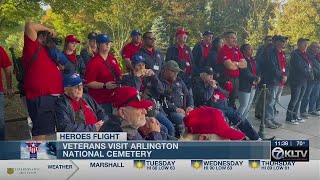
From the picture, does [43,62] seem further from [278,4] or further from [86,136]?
[278,4]

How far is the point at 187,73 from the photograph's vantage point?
131 inches

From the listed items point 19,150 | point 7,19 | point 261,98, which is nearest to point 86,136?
point 19,150

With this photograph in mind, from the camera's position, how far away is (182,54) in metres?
3.09

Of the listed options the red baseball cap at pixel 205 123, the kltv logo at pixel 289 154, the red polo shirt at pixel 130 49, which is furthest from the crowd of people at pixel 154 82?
the red baseball cap at pixel 205 123

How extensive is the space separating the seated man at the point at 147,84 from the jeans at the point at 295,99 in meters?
1.02

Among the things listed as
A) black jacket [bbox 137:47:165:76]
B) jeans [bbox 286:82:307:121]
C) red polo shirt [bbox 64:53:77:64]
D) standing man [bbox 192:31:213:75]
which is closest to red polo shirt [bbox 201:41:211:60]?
standing man [bbox 192:31:213:75]

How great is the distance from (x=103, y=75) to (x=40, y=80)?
19.6 inches

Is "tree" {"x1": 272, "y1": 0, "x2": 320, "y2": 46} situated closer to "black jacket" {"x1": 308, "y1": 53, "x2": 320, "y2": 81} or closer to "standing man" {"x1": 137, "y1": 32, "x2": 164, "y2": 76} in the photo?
"black jacket" {"x1": 308, "y1": 53, "x2": 320, "y2": 81}

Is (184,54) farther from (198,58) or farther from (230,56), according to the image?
(230,56)

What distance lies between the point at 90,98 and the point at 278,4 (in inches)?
63.0

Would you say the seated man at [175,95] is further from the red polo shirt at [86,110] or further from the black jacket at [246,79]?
the red polo shirt at [86,110]

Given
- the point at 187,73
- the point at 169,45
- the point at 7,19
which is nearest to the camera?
the point at 7,19

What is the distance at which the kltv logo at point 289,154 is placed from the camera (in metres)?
3.02

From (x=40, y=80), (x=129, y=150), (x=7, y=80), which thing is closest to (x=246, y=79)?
(x=129, y=150)
